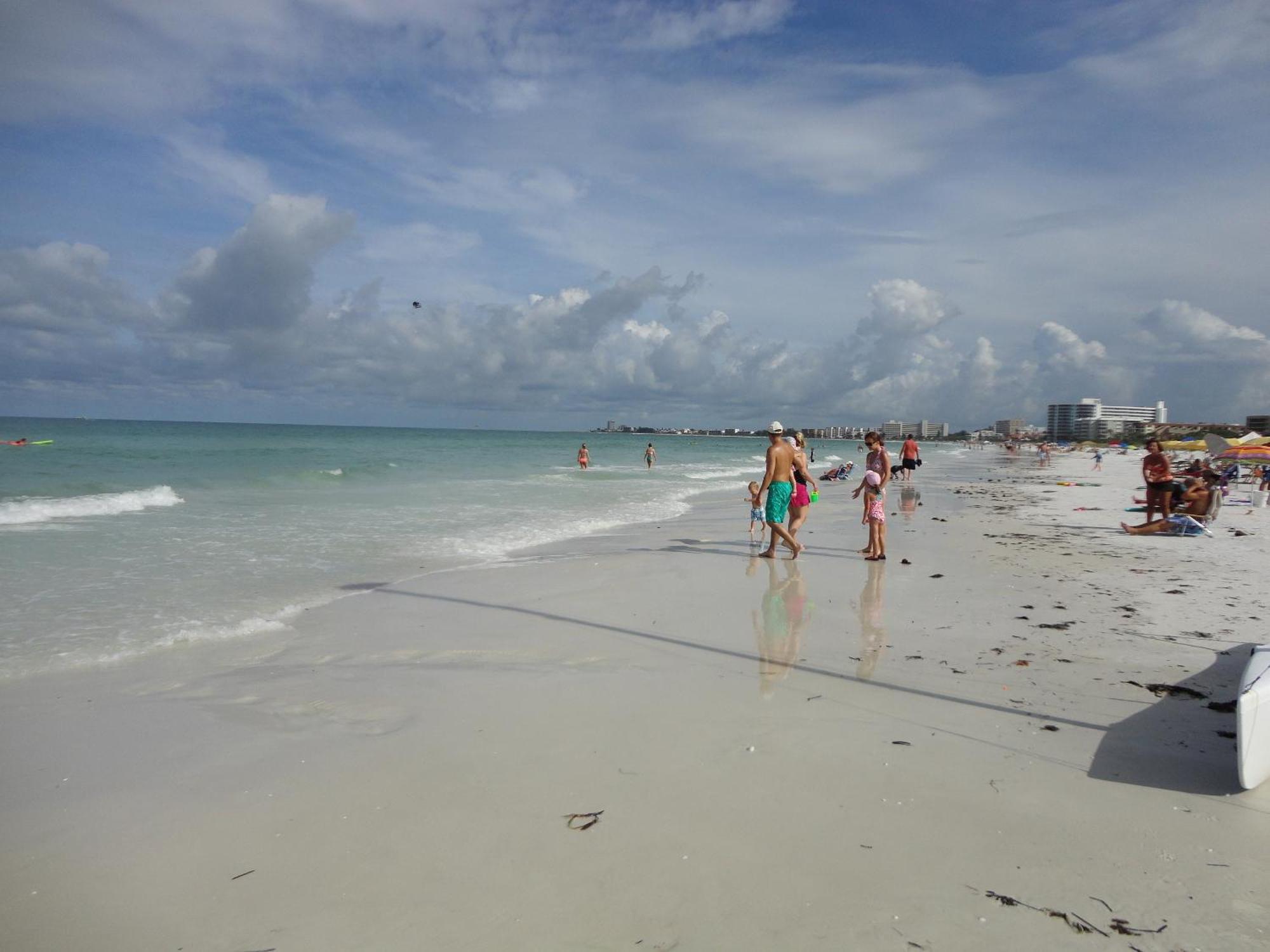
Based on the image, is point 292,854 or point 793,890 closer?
point 793,890

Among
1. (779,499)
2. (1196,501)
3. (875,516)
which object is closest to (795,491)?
(779,499)

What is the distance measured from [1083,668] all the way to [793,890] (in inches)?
156

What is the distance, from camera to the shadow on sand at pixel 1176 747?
3.78 meters

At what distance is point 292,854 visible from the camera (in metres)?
3.26

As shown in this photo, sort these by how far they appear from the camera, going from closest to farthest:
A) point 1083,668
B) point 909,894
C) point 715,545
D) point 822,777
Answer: point 909,894
point 822,777
point 1083,668
point 715,545

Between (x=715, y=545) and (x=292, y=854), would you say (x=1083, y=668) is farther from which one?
(x=715, y=545)

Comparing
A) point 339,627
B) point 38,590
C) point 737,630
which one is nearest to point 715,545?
point 737,630

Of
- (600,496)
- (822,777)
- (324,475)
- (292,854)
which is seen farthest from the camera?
(324,475)

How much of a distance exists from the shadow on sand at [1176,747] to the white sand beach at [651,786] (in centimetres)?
2

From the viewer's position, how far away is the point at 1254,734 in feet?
11.5

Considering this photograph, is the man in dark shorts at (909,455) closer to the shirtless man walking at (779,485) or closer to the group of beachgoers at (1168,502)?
the group of beachgoers at (1168,502)

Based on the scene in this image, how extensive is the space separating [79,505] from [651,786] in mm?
19622

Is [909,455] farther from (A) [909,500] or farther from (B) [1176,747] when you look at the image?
(B) [1176,747]

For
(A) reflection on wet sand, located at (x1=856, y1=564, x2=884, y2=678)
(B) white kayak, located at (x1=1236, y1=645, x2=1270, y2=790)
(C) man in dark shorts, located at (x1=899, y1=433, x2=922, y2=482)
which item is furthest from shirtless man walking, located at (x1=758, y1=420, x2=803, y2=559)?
(C) man in dark shorts, located at (x1=899, y1=433, x2=922, y2=482)
